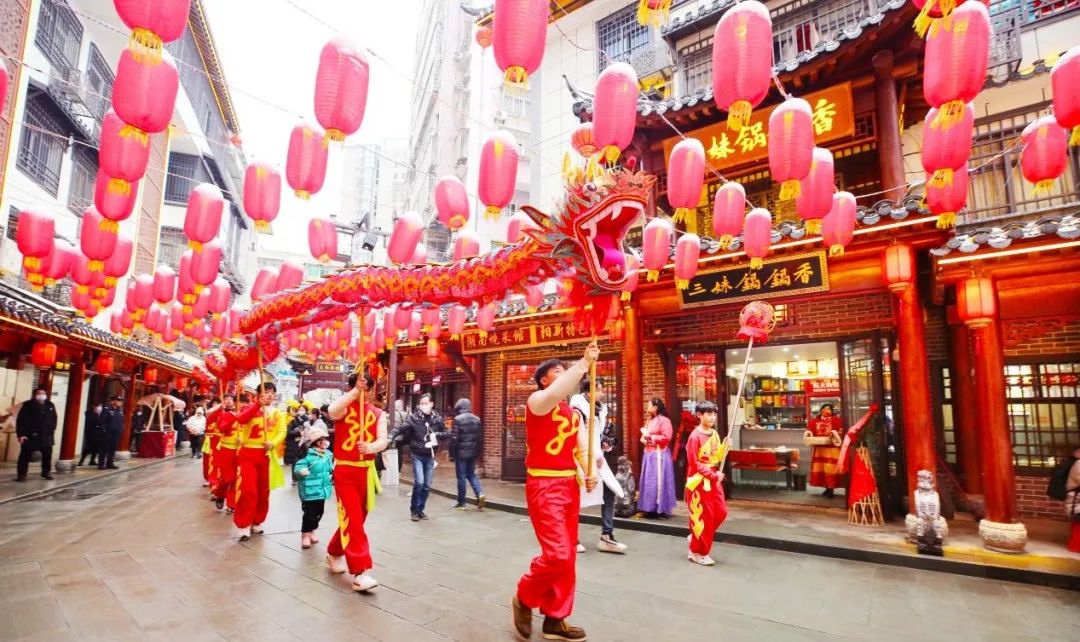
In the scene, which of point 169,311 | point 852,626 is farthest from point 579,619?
point 169,311

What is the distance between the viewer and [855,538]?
6551 millimetres

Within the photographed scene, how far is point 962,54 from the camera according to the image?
165 inches

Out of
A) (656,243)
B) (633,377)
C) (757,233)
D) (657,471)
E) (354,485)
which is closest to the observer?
(354,485)

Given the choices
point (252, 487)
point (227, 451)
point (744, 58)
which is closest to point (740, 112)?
Answer: point (744, 58)

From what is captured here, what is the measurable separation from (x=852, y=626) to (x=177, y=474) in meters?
15.6

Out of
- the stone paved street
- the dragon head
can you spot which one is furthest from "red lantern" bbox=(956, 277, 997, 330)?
the dragon head

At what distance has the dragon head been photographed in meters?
3.47

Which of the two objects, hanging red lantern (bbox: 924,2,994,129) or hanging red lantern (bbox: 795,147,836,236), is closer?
hanging red lantern (bbox: 924,2,994,129)

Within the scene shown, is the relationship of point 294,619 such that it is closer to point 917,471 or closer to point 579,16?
point 917,471

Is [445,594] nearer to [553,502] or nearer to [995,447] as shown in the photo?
[553,502]

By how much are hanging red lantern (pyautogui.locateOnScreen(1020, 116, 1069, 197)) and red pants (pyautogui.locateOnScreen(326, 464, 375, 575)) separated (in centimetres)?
709

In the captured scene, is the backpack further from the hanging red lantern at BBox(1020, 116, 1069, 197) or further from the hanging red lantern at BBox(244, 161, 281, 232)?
the hanging red lantern at BBox(244, 161, 281, 232)

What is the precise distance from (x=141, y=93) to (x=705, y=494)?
20.8ft

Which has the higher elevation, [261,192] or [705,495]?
[261,192]
